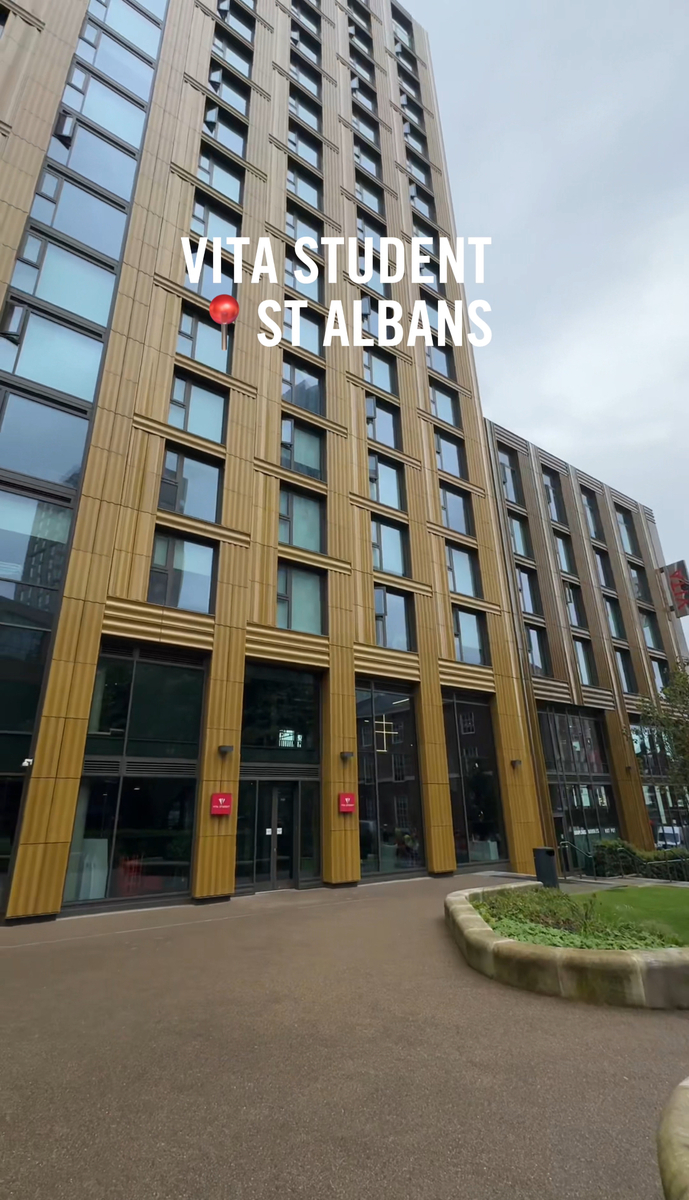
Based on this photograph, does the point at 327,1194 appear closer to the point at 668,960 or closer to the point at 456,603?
A: the point at 668,960

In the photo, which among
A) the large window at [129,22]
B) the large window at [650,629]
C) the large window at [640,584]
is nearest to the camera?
the large window at [129,22]

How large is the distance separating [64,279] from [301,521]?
10.2 metres

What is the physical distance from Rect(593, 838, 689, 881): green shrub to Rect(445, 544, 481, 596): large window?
38.4 ft

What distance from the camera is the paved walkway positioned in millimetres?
3672

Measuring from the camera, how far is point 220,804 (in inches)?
592

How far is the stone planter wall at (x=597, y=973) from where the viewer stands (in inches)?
254

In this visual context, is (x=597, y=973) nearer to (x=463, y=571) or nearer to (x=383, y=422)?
(x=463, y=571)

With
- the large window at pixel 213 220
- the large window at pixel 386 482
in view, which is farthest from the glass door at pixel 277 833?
the large window at pixel 213 220

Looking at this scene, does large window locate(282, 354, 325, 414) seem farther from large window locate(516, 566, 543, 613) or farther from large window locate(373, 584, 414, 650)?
large window locate(516, 566, 543, 613)

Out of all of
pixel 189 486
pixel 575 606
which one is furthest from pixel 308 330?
pixel 575 606

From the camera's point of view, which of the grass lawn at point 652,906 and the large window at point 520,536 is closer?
the grass lawn at point 652,906

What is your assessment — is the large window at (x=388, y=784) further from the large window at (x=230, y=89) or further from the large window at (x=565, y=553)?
the large window at (x=230, y=89)

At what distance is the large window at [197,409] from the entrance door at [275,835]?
11.4 metres

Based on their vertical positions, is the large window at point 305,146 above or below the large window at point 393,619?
above
